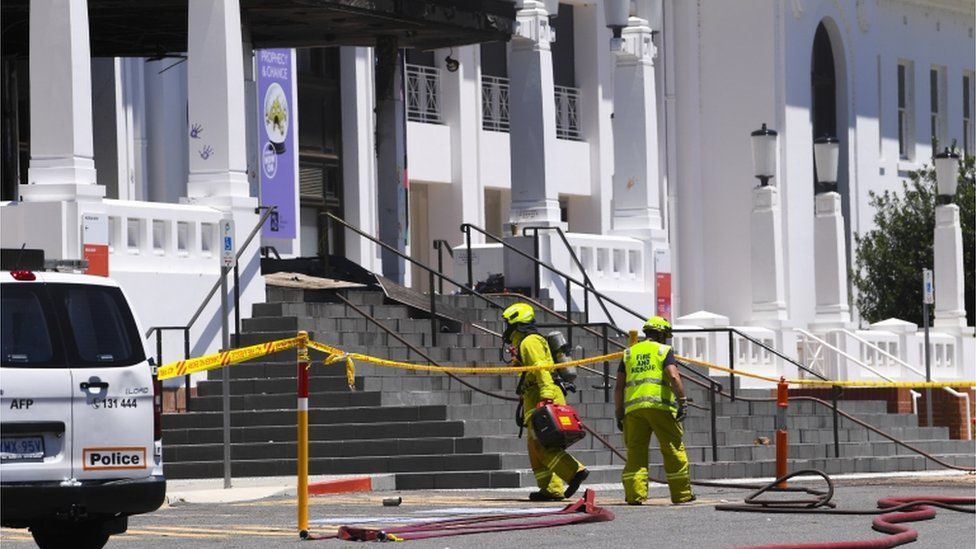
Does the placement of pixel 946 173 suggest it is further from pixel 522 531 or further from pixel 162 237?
pixel 522 531

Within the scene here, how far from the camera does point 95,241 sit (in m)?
25.1

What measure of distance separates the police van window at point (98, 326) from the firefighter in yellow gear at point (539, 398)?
6151 millimetres

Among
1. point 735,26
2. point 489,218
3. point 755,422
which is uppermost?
point 735,26

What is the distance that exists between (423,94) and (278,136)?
5.07 m

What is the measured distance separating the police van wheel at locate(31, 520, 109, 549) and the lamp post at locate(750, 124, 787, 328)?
2413 centimetres

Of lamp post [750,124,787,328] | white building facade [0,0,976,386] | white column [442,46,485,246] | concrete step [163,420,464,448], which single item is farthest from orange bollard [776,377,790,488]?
white column [442,46,485,246]

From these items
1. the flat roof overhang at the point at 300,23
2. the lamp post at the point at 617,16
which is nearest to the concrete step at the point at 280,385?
the flat roof overhang at the point at 300,23

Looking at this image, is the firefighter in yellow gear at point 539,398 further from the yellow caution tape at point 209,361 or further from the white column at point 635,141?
the white column at point 635,141

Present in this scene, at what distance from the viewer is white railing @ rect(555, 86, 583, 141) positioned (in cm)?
4225

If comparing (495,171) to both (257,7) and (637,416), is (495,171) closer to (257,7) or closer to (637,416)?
(257,7)

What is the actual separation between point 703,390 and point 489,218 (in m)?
12.9

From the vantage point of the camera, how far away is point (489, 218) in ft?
138

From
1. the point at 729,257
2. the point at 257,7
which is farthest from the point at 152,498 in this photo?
the point at 729,257

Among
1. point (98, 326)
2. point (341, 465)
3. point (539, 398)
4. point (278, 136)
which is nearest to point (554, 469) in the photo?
point (539, 398)
